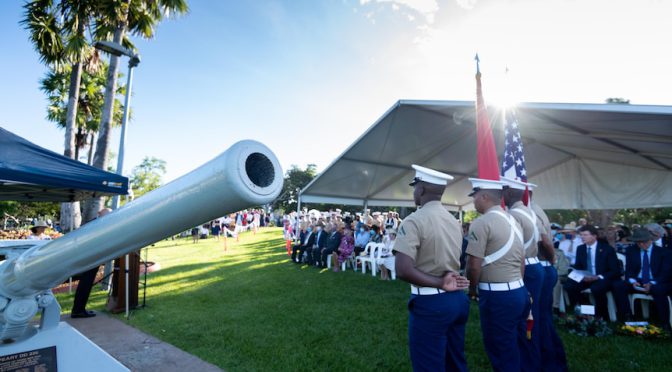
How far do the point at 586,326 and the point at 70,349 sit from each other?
6248mm

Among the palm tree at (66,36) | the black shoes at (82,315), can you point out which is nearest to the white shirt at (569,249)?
the black shoes at (82,315)

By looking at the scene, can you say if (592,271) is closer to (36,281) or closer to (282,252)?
(36,281)

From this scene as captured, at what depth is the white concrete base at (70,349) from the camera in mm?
1757

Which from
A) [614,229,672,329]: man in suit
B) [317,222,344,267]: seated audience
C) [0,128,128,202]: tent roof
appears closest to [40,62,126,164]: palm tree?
[317,222,344,267]: seated audience

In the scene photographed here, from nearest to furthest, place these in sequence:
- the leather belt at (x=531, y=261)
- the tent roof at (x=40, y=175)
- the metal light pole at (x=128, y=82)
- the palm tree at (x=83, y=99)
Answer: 1. the tent roof at (x=40, y=175)
2. the leather belt at (x=531, y=261)
3. the metal light pole at (x=128, y=82)
4. the palm tree at (x=83, y=99)

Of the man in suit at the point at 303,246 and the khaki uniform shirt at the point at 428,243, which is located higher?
the khaki uniform shirt at the point at 428,243

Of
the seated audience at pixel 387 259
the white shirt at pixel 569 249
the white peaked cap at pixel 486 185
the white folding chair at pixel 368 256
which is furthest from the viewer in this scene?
the white folding chair at pixel 368 256

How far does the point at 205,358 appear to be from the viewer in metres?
4.31

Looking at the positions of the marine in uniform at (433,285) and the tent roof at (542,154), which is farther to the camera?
the tent roof at (542,154)

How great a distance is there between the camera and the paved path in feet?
13.3

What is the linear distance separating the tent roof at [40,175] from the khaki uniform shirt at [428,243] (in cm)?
238

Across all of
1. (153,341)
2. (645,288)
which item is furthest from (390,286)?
(153,341)

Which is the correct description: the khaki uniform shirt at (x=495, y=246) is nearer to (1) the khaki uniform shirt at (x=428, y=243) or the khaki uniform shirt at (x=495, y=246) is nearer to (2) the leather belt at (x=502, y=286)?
(2) the leather belt at (x=502, y=286)

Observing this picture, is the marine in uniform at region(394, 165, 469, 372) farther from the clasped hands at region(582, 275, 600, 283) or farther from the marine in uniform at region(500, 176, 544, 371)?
the clasped hands at region(582, 275, 600, 283)
